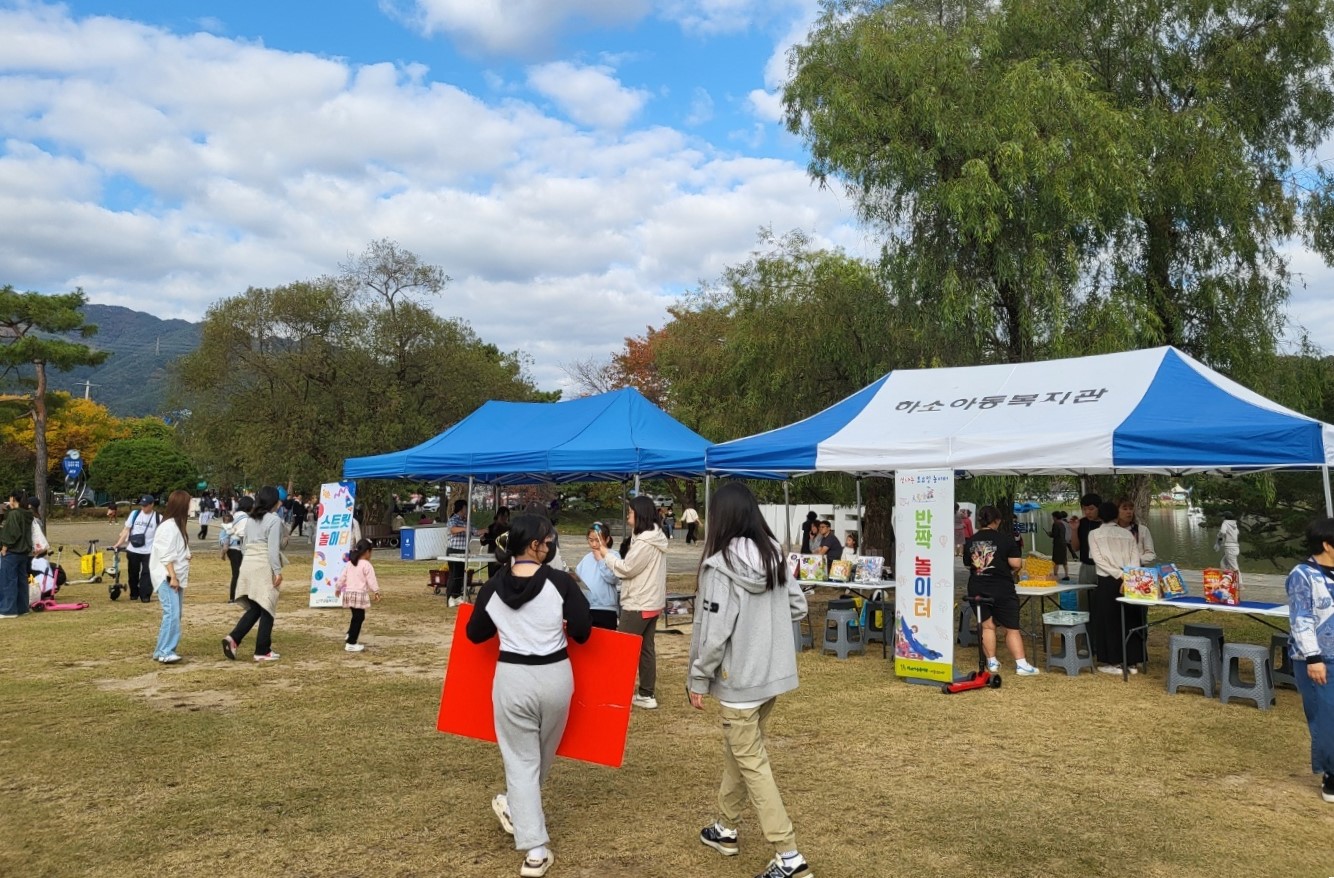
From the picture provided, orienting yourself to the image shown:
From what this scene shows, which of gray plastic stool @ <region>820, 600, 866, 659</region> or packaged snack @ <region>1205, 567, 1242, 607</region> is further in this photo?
gray plastic stool @ <region>820, 600, 866, 659</region>

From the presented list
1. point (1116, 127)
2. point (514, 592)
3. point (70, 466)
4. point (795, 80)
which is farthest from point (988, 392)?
point (70, 466)

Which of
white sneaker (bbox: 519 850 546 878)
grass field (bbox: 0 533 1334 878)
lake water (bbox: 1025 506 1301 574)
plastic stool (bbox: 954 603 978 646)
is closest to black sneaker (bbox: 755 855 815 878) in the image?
grass field (bbox: 0 533 1334 878)

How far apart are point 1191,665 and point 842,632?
3.01 meters

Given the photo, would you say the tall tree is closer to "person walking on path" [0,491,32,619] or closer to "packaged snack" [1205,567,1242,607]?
"person walking on path" [0,491,32,619]

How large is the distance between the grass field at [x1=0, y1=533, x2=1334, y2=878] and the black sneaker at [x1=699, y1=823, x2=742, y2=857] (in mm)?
45

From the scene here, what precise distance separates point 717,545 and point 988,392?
604 centimetres

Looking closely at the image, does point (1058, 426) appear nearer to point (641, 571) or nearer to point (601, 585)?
point (641, 571)

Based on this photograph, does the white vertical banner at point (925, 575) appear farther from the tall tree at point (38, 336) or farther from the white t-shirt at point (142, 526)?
the tall tree at point (38, 336)

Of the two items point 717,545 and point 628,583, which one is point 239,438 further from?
point 717,545

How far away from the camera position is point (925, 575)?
7.93 meters

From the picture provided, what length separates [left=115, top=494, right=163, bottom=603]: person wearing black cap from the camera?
43.2 ft

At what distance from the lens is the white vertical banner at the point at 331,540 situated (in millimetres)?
13141

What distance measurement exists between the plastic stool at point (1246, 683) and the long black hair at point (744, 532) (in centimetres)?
503

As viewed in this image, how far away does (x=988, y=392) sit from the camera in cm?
892
